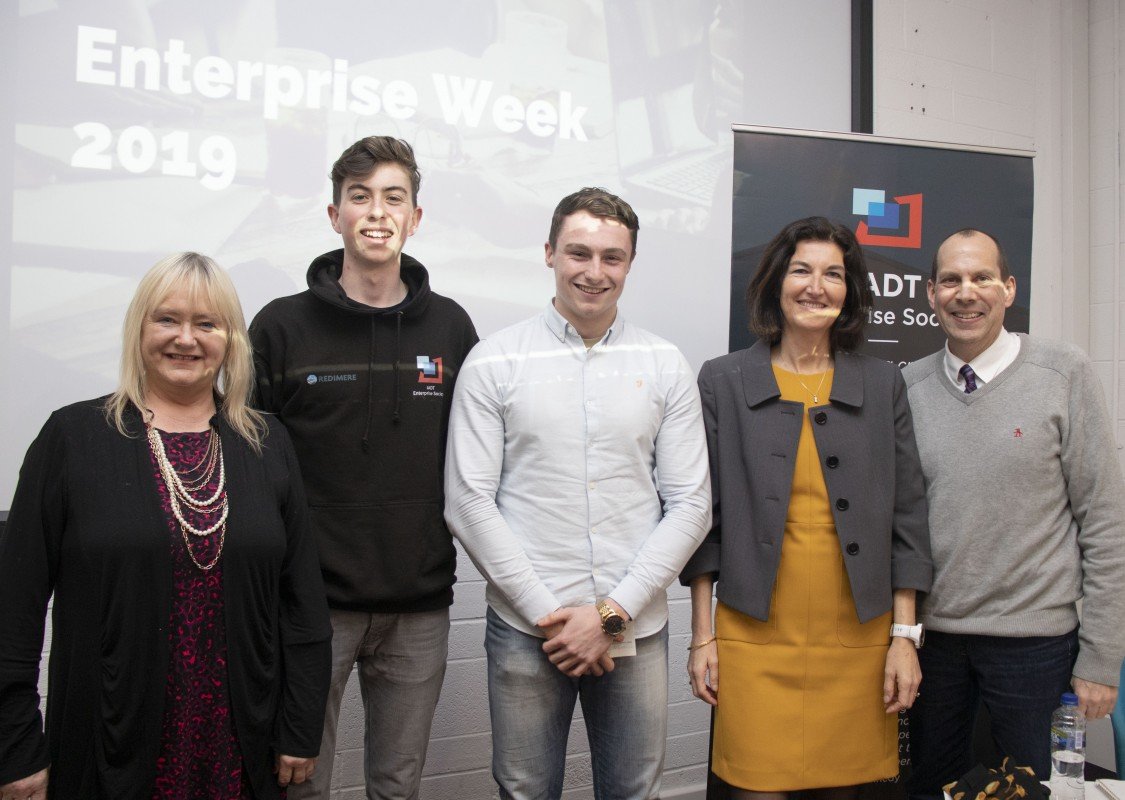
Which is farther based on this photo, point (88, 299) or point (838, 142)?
point (838, 142)

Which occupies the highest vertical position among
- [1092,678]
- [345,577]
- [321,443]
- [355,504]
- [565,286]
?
[565,286]

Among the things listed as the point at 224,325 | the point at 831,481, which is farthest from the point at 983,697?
the point at 224,325

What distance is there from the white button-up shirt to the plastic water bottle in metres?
0.74

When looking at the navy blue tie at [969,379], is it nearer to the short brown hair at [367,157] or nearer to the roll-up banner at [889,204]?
the roll-up banner at [889,204]

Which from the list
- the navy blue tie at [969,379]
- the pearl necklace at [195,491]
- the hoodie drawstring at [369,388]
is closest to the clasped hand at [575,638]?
the hoodie drawstring at [369,388]

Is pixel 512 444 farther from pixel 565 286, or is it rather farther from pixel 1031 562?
pixel 1031 562

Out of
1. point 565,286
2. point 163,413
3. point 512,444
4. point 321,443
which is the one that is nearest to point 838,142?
point 565,286

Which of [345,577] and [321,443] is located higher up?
[321,443]

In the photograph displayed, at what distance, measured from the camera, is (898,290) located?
282cm

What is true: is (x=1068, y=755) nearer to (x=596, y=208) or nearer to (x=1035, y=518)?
(x=1035, y=518)

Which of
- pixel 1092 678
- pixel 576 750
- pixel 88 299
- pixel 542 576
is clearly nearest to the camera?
pixel 542 576

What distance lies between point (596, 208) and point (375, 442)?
71 centimetres

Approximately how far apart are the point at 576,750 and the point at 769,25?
9.35 ft

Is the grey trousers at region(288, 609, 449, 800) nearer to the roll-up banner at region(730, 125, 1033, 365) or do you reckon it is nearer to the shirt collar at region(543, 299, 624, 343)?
the shirt collar at region(543, 299, 624, 343)
